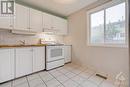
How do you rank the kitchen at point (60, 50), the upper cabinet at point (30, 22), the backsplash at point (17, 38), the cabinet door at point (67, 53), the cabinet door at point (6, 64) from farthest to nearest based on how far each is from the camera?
the cabinet door at point (67, 53), the backsplash at point (17, 38), the upper cabinet at point (30, 22), the kitchen at point (60, 50), the cabinet door at point (6, 64)

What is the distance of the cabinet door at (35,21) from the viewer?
2.77 metres

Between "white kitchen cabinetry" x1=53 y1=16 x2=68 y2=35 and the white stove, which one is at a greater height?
"white kitchen cabinetry" x1=53 y1=16 x2=68 y2=35

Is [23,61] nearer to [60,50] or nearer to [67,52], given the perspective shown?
[60,50]

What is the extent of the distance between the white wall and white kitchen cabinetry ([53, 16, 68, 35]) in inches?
9.3

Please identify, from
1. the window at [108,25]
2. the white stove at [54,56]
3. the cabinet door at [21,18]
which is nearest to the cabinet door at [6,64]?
the cabinet door at [21,18]

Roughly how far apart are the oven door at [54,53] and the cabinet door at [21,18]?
99cm

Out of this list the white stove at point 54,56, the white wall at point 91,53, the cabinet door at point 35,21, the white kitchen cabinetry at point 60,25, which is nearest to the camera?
the white wall at point 91,53

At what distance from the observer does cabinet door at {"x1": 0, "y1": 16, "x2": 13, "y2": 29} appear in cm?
219

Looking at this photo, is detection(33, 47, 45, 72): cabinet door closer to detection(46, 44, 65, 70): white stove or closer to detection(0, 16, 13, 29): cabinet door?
detection(46, 44, 65, 70): white stove

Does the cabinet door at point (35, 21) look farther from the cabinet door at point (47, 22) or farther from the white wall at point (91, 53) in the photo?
the white wall at point (91, 53)

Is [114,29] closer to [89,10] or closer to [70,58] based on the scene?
[89,10]

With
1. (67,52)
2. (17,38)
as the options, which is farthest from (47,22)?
(67,52)

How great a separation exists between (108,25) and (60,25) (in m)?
1.92

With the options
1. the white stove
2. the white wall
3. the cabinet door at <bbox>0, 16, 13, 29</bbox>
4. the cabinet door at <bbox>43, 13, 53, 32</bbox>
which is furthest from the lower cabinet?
the white wall
